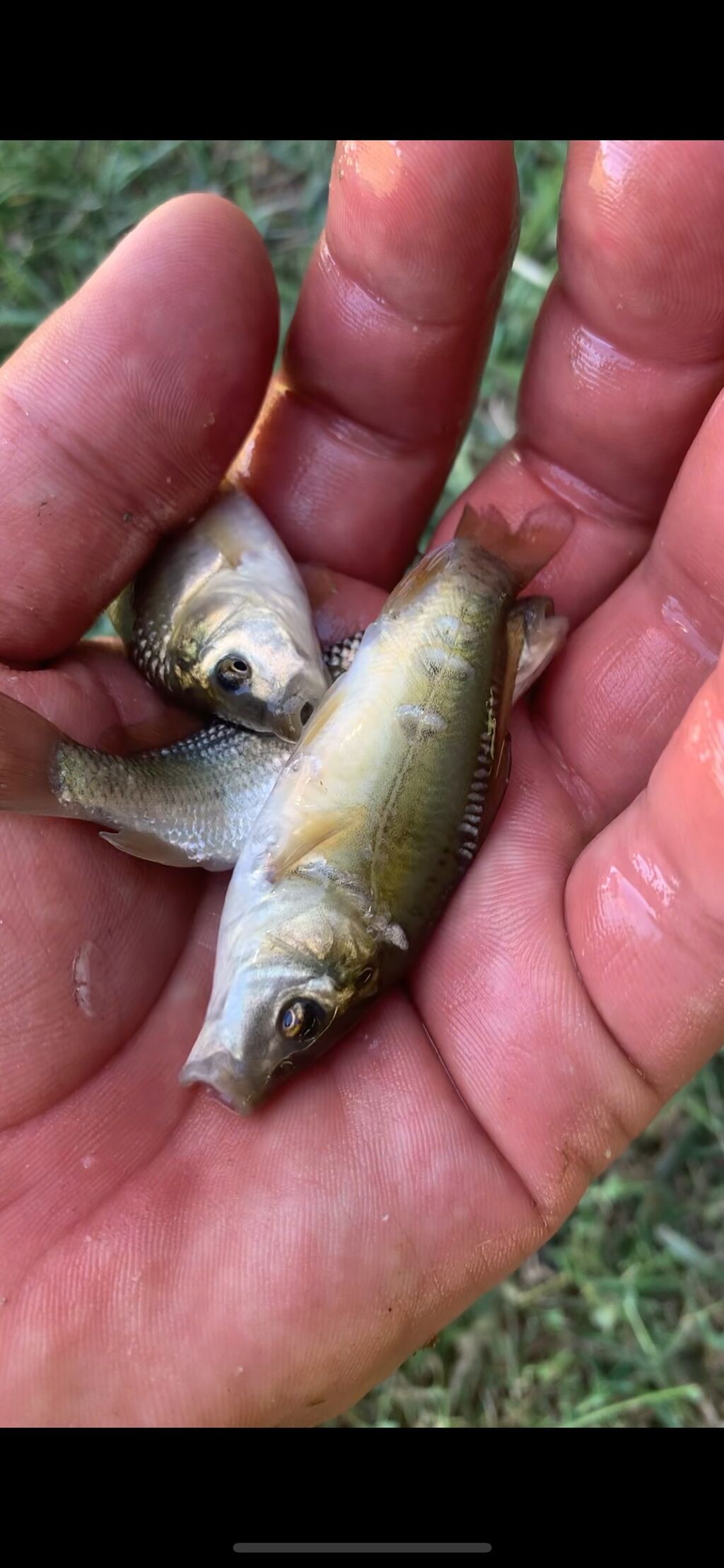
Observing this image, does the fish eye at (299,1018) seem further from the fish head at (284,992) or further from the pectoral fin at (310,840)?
the pectoral fin at (310,840)

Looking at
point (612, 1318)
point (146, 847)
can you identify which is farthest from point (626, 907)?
point (612, 1318)

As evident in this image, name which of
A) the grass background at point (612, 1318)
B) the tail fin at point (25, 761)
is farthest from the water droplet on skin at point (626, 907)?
the grass background at point (612, 1318)

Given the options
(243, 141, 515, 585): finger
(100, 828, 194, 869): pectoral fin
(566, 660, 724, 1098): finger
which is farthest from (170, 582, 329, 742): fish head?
(566, 660, 724, 1098): finger

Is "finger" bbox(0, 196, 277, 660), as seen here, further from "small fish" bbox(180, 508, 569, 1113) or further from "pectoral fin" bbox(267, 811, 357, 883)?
"pectoral fin" bbox(267, 811, 357, 883)

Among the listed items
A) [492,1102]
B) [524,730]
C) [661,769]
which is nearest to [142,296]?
[524,730]

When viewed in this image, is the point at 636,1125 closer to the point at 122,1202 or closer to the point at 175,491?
the point at 122,1202
